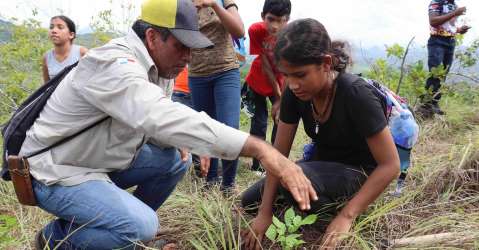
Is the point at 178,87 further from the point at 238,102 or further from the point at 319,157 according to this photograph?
the point at 319,157

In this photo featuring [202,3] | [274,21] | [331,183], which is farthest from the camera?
[274,21]

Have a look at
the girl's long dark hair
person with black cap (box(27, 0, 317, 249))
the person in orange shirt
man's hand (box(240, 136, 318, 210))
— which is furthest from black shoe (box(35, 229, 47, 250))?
the person in orange shirt

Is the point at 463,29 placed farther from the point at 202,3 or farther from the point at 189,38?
the point at 189,38

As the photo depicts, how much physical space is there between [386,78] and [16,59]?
18.9ft

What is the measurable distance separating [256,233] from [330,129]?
615 millimetres

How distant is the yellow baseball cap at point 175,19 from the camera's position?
69.0 inches

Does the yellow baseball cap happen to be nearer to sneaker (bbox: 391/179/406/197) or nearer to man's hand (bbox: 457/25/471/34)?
sneaker (bbox: 391/179/406/197)

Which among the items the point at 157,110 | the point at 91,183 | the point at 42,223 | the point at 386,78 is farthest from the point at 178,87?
the point at 386,78

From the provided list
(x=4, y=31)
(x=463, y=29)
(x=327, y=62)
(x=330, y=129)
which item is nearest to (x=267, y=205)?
(x=330, y=129)

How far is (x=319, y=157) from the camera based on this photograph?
234 centimetres

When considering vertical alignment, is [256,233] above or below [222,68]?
below

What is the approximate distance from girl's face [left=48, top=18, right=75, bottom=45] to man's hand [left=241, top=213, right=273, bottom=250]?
3.33m

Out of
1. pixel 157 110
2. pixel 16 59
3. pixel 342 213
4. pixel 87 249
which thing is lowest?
A: pixel 16 59

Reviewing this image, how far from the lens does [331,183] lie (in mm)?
2084
